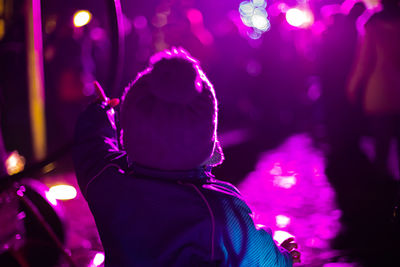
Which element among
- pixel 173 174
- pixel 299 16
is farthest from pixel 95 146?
pixel 299 16

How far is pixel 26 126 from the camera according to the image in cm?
948

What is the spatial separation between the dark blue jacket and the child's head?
0.06 m

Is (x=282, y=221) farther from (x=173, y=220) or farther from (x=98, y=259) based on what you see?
(x=173, y=220)

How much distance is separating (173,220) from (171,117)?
30cm

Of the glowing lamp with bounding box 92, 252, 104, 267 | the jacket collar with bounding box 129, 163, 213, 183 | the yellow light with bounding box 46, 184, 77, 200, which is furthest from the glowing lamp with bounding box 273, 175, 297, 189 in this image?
the jacket collar with bounding box 129, 163, 213, 183

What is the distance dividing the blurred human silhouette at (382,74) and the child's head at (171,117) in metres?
3.94

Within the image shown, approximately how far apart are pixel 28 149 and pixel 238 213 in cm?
645

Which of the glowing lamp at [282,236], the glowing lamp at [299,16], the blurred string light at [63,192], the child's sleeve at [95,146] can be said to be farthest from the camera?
the glowing lamp at [299,16]

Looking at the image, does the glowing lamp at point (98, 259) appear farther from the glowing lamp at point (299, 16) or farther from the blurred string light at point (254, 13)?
the blurred string light at point (254, 13)

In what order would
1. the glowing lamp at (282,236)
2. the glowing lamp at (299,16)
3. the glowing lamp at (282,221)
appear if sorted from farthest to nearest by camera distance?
the glowing lamp at (299,16) < the glowing lamp at (282,221) < the glowing lamp at (282,236)

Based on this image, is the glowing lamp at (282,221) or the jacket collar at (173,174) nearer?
the jacket collar at (173,174)

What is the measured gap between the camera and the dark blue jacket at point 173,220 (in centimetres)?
138

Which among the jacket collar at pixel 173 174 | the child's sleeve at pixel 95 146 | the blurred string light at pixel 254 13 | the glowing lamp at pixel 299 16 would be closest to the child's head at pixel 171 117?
the jacket collar at pixel 173 174

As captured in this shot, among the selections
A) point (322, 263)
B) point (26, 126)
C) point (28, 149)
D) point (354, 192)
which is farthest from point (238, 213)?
point (26, 126)
